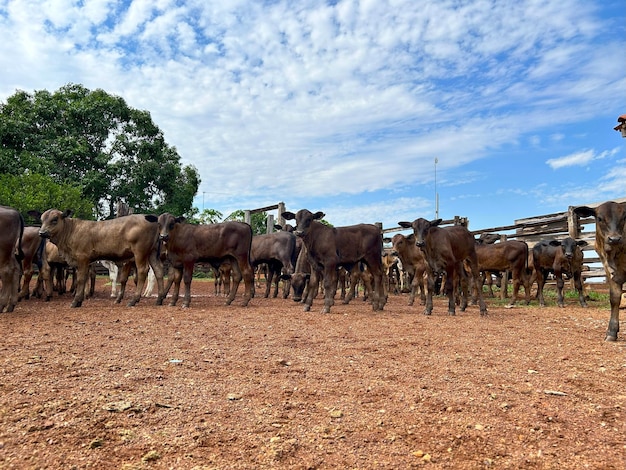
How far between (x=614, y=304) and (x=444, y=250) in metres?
4.35

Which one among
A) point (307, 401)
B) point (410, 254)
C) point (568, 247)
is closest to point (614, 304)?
point (307, 401)

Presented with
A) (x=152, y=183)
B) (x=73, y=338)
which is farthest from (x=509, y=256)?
(x=152, y=183)

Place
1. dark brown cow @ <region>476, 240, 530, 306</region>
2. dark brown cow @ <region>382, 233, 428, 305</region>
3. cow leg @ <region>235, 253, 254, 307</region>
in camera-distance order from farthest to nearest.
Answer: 1. dark brown cow @ <region>382, 233, 428, 305</region>
2. dark brown cow @ <region>476, 240, 530, 306</region>
3. cow leg @ <region>235, 253, 254, 307</region>

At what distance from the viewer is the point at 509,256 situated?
13773mm

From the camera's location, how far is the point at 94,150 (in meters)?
31.2

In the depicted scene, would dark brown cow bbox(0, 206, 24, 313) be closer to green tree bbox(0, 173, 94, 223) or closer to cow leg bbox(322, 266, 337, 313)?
cow leg bbox(322, 266, 337, 313)

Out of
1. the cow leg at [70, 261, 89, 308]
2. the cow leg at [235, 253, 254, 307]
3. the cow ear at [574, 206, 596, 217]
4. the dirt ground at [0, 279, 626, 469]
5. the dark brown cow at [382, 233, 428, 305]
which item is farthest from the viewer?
the dark brown cow at [382, 233, 428, 305]

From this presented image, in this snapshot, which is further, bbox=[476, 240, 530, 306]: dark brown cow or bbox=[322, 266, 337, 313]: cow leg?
bbox=[476, 240, 530, 306]: dark brown cow

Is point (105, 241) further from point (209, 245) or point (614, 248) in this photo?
point (614, 248)

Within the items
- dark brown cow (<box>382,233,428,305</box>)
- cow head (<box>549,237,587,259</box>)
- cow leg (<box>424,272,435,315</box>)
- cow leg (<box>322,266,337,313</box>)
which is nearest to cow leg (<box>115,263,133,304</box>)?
cow leg (<box>322,266,337,313</box>)

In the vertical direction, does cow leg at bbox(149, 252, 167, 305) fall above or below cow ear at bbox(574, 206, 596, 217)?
below

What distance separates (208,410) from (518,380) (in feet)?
9.14

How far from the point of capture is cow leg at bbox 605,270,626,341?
6.23 m

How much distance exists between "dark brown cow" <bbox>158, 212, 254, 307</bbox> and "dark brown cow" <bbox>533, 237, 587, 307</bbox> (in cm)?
822
